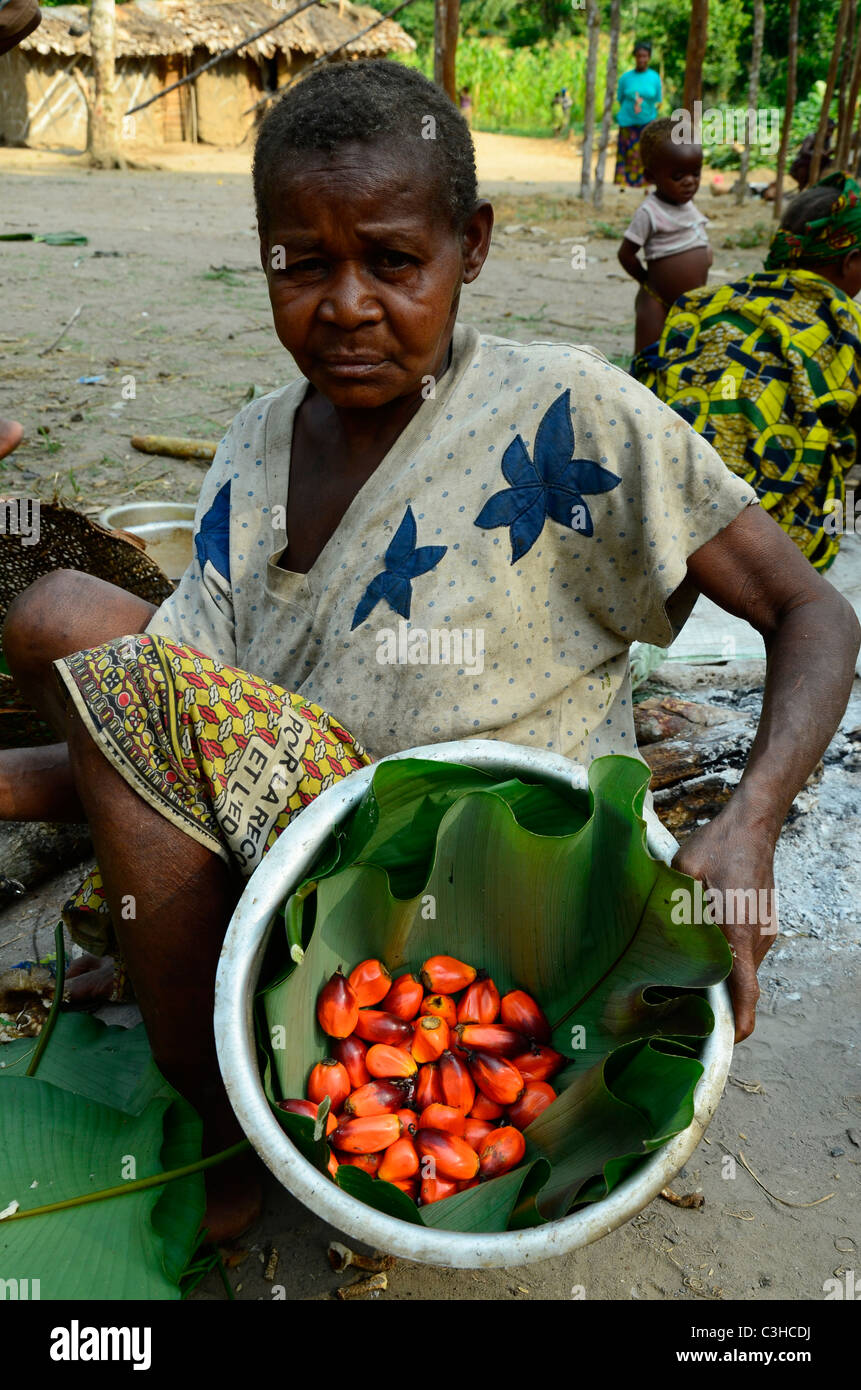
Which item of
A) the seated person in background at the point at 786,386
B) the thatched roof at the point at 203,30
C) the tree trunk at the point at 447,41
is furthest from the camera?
the thatched roof at the point at 203,30

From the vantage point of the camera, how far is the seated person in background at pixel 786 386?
3.03 metres

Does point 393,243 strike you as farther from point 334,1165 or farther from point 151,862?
point 334,1165

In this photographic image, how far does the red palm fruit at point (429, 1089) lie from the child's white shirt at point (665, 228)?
482cm

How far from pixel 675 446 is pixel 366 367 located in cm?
41

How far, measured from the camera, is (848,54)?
8.09m

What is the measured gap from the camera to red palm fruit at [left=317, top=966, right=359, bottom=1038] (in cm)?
123

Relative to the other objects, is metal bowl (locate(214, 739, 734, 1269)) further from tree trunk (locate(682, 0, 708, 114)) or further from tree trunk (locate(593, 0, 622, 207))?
tree trunk (locate(593, 0, 622, 207))

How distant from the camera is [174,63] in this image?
16.2 m

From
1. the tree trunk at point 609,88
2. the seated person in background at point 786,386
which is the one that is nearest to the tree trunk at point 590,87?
the tree trunk at point 609,88

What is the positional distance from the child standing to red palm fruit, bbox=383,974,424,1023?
4.39 m

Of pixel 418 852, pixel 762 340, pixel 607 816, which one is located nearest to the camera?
pixel 607 816

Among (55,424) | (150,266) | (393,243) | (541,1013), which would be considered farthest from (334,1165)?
(150,266)

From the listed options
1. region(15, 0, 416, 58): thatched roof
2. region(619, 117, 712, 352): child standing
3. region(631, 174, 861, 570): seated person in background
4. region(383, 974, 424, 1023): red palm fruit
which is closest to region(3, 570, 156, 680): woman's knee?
region(383, 974, 424, 1023): red palm fruit

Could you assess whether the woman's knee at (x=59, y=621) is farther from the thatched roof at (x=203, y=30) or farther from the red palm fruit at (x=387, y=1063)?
the thatched roof at (x=203, y=30)
